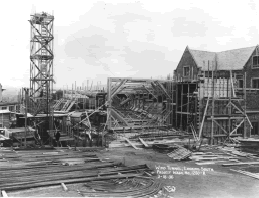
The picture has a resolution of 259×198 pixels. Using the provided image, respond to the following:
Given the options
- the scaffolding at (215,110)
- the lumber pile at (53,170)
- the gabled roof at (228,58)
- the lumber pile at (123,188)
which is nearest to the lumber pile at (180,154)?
the lumber pile at (53,170)

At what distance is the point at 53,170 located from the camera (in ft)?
43.1

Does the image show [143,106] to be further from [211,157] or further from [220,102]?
[211,157]

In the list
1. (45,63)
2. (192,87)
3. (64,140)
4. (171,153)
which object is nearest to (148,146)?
(171,153)

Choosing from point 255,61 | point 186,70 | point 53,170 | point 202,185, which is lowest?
point 202,185

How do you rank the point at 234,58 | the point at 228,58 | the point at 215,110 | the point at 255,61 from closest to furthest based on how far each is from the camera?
the point at 215,110 < the point at 255,61 < the point at 234,58 < the point at 228,58

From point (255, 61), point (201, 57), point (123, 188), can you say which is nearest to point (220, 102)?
point (255, 61)

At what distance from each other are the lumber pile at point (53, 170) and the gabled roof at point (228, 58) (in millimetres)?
23821

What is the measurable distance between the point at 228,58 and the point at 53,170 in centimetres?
3024

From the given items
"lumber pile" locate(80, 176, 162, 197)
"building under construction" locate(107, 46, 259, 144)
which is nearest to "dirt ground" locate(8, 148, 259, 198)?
"lumber pile" locate(80, 176, 162, 197)

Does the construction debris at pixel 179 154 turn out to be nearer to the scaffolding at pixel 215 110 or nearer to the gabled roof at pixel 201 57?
the scaffolding at pixel 215 110

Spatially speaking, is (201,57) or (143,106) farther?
(143,106)

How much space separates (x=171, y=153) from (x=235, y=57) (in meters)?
22.3

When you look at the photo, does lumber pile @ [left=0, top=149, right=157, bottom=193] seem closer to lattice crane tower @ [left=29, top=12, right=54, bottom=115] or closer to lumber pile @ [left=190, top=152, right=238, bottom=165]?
lumber pile @ [left=190, top=152, right=238, bottom=165]

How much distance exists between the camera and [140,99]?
39406 mm
